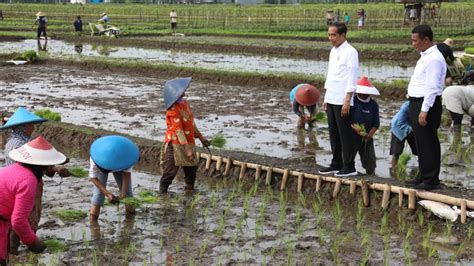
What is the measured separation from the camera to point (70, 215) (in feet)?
20.0

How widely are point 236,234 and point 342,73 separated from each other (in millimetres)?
1915

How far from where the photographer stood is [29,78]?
1720 cm

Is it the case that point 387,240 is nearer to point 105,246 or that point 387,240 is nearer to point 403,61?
point 105,246

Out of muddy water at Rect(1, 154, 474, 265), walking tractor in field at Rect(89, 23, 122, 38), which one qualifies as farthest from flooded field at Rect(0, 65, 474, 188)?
walking tractor in field at Rect(89, 23, 122, 38)

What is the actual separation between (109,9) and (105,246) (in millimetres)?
48609

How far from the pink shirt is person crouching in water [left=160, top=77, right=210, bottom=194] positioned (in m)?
2.47

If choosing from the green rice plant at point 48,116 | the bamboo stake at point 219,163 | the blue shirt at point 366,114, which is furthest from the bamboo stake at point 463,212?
the green rice plant at point 48,116

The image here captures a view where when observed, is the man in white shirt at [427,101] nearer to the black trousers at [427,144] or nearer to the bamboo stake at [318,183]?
the black trousers at [427,144]

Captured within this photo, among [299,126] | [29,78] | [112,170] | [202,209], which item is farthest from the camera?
[29,78]

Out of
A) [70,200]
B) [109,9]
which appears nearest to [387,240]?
[70,200]

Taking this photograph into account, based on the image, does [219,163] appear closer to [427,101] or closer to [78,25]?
[427,101]

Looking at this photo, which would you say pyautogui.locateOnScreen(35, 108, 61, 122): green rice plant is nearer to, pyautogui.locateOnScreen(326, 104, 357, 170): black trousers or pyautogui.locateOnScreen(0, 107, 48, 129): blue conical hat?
pyautogui.locateOnScreen(326, 104, 357, 170): black trousers

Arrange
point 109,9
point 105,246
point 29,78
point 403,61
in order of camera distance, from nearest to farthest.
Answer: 1. point 105,246
2. point 29,78
3. point 403,61
4. point 109,9

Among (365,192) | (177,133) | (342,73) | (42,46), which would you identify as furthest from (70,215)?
(42,46)
